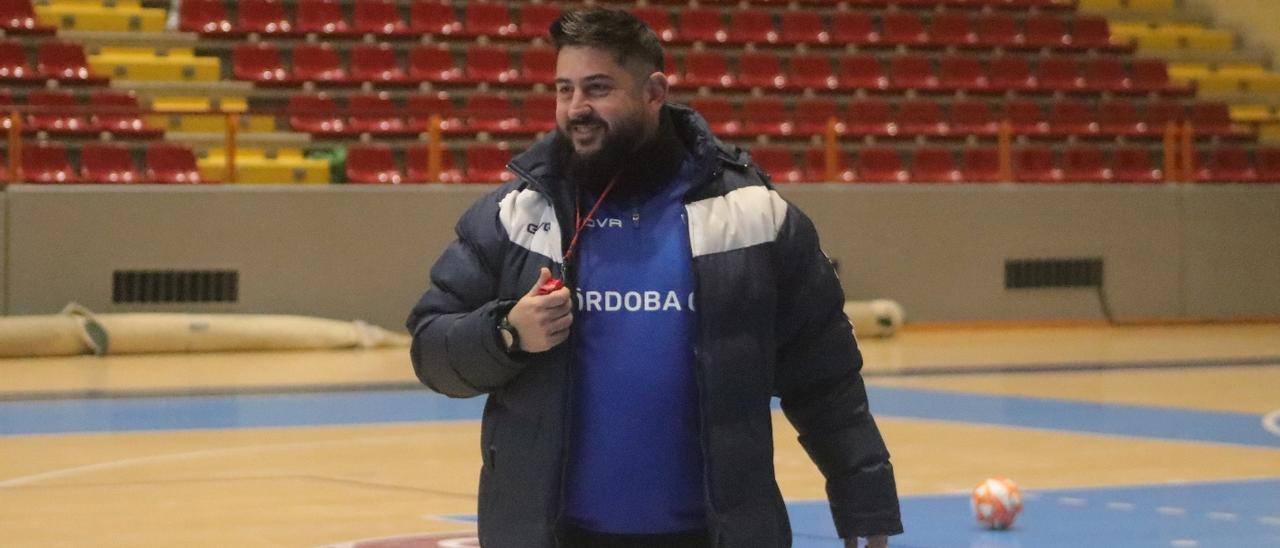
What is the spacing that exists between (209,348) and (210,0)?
20.0 feet

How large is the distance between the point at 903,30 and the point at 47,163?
1127 cm

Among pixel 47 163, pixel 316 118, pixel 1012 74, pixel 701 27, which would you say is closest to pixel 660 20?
pixel 701 27

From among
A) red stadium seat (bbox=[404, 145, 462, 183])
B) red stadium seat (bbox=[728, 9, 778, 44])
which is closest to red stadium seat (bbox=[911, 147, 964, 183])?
red stadium seat (bbox=[728, 9, 778, 44])

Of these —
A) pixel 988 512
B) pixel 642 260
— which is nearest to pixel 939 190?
pixel 988 512

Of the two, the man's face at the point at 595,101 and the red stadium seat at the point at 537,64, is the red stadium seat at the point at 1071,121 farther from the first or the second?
the man's face at the point at 595,101

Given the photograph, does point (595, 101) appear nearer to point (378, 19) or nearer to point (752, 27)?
point (378, 19)

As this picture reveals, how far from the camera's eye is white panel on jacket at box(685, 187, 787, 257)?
382 centimetres

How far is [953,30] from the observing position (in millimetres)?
26875

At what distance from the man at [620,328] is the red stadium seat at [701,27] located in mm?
21499

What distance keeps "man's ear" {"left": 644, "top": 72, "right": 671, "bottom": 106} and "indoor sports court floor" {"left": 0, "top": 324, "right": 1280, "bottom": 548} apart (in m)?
4.53

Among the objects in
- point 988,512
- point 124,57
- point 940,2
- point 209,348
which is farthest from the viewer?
point 940,2

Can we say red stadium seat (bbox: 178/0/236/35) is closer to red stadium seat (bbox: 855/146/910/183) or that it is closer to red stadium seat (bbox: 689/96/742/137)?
red stadium seat (bbox: 689/96/742/137)

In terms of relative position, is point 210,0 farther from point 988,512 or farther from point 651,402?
point 651,402

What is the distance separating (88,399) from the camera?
14938 mm
